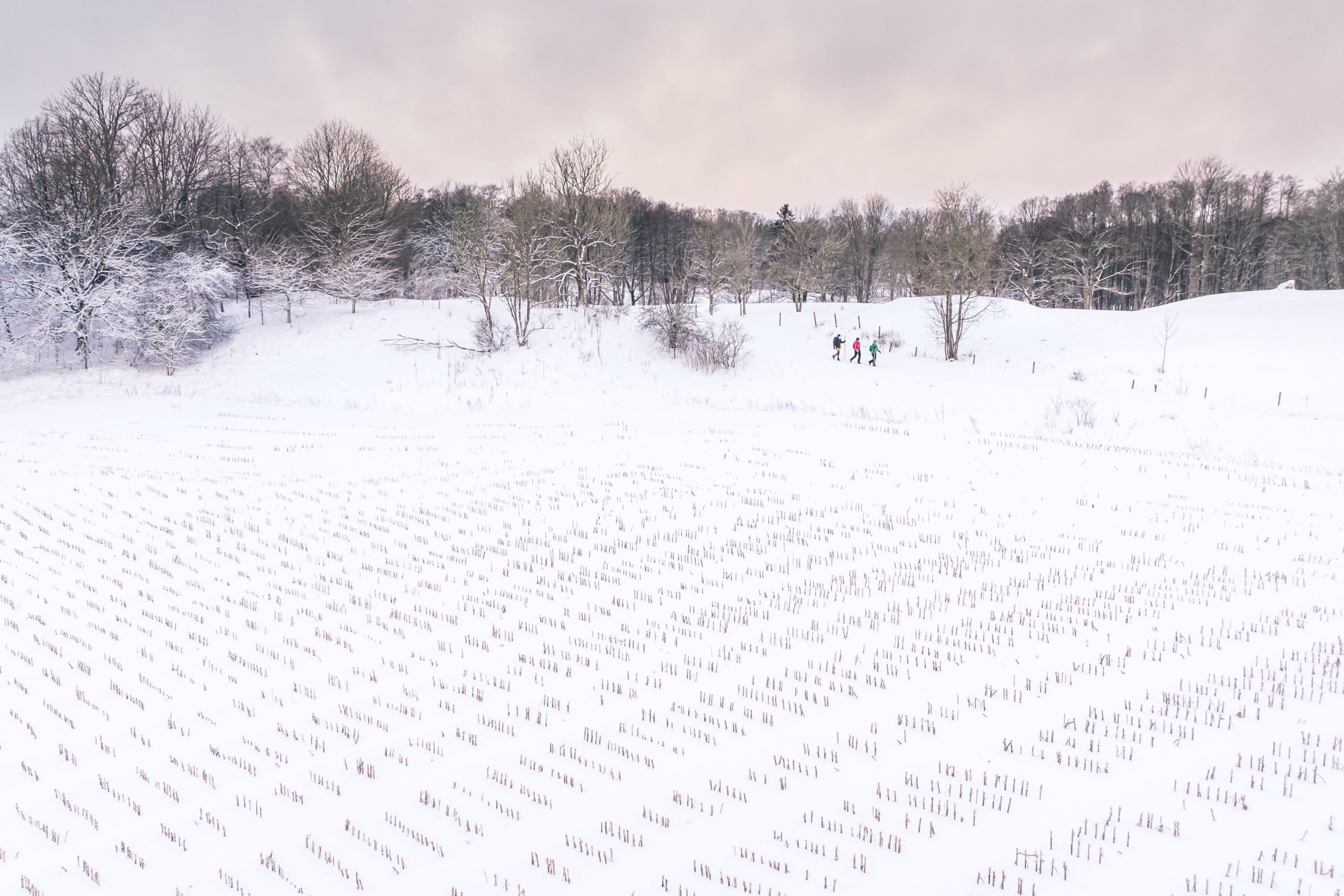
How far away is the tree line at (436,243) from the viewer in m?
37.2

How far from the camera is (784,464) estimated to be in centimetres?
1507

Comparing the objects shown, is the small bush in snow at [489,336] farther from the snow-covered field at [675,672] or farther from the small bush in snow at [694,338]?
the snow-covered field at [675,672]

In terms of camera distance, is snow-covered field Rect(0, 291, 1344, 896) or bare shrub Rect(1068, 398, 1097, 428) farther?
bare shrub Rect(1068, 398, 1097, 428)

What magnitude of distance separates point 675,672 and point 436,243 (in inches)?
2260

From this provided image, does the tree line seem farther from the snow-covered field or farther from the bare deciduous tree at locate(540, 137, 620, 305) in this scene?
the snow-covered field

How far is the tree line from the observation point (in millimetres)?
37250

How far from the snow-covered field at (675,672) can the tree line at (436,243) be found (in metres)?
26.4

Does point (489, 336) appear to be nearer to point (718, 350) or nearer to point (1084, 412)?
point (718, 350)

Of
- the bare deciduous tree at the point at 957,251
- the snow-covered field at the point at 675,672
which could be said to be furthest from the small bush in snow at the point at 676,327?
the snow-covered field at the point at 675,672

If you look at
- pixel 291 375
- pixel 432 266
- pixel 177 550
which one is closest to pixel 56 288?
pixel 291 375

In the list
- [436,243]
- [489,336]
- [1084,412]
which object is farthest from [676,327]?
[436,243]

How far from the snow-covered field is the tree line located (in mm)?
26449

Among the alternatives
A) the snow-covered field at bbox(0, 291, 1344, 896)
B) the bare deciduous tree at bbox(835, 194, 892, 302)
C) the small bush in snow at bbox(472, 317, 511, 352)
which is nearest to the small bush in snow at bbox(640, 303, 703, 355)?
the small bush in snow at bbox(472, 317, 511, 352)

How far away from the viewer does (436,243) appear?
57.8 meters
